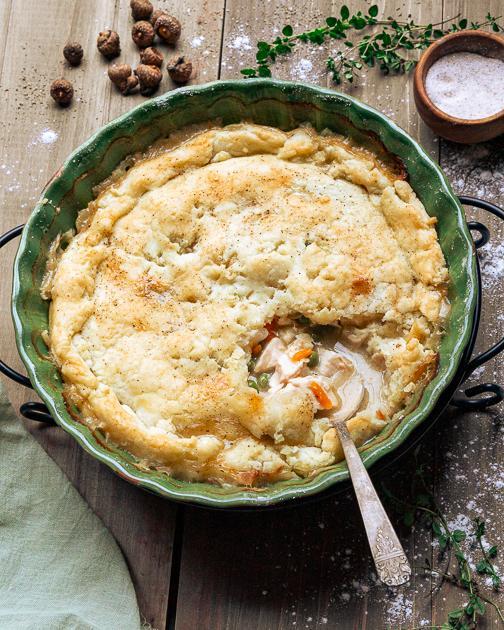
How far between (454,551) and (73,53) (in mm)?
2717

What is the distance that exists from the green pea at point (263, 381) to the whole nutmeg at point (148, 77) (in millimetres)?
1463

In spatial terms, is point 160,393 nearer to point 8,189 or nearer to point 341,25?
point 8,189

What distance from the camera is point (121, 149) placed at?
131 inches

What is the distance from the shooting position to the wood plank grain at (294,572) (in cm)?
329

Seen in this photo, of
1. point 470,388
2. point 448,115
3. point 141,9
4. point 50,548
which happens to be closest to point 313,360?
point 470,388

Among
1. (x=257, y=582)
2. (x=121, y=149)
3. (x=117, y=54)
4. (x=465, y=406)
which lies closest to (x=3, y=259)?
(x=121, y=149)

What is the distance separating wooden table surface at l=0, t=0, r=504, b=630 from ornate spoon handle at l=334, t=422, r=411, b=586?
1.80 ft

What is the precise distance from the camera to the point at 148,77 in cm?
367

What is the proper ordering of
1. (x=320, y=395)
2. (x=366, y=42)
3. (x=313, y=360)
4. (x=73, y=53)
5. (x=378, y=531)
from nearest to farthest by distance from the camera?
Answer: (x=378, y=531), (x=320, y=395), (x=313, y=360), (x=366, y=42), (x=73, y=53)

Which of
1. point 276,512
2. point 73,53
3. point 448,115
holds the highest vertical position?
point 73,53

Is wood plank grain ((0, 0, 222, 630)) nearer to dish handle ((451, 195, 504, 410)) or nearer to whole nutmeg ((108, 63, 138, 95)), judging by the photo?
whole nutmeg ((108, 63, 138, 95))

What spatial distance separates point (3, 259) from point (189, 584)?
64.3 inches

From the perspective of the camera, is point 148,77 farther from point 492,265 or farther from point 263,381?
point 492,265

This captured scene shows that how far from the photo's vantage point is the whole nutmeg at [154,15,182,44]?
3693 mm
